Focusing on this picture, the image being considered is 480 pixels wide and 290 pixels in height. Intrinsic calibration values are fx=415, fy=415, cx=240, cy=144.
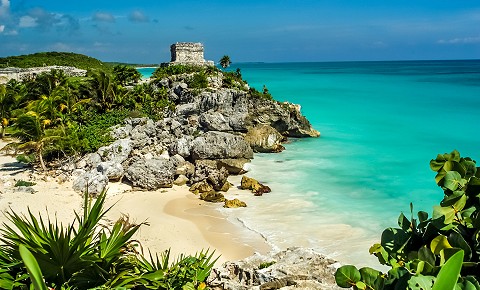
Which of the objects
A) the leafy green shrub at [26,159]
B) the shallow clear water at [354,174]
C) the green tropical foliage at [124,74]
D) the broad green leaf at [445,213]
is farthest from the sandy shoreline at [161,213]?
the green tropical foliage at [124,74]

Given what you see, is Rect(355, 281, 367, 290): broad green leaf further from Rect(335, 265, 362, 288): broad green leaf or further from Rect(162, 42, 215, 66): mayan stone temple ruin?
Rect(162, 42, 215, 66): mayan stone temple ruin

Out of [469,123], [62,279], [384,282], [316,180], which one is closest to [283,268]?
[62,279]

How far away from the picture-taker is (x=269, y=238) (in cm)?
1146

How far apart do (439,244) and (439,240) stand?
0.02 metres

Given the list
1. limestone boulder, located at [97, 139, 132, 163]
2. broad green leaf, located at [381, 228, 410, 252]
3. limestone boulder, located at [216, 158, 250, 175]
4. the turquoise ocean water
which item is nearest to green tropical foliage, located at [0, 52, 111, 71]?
limestone boulder, located at [97, 139, 132, 163]

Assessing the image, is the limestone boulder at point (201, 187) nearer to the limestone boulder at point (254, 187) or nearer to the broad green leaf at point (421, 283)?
the limestone boulder at point (254, 187)

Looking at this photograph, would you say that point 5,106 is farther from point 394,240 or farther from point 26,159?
point 394,240

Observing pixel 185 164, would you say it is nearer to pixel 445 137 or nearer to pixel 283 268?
pixel 283 268

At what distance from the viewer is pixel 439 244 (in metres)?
2.44

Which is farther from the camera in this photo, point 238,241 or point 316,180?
point 316,180

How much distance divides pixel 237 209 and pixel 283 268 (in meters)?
7.25

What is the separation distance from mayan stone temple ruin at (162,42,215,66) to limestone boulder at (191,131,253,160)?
1929 cm

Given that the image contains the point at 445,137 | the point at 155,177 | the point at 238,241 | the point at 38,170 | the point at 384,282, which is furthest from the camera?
the point at 445,137

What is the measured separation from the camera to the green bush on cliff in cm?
229
